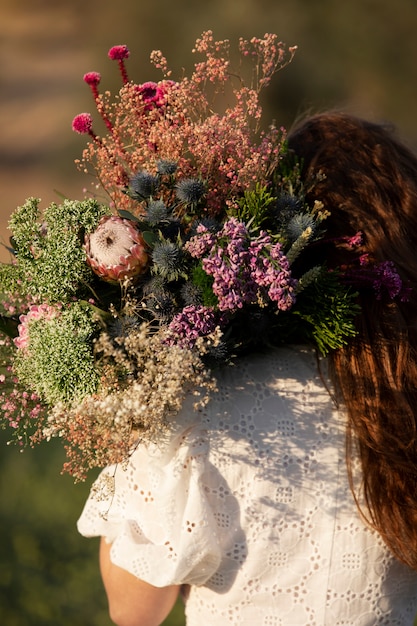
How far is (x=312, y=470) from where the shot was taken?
169 centimetres

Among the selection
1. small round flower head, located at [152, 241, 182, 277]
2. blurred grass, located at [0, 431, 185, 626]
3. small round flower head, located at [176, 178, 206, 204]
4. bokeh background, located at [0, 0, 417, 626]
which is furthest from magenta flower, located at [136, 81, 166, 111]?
bokeh background, located at [0, 0, 417, 626]

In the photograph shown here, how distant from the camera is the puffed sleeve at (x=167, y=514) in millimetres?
1651

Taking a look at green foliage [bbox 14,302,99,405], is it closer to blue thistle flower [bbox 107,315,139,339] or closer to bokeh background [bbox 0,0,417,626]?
blue thistle flower [bbox 107,315,139,339]

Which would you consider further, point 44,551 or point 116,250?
point 44,551

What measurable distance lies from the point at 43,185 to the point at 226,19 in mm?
4662

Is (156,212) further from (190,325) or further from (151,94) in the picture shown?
(151,94)

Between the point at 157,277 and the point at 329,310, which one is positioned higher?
the point at 157,277

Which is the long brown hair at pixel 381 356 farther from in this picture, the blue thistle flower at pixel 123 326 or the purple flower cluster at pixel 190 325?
the blue thistle flower at pixel 123 326

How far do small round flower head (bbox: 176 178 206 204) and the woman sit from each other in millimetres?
272

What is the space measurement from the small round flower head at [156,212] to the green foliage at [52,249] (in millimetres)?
111

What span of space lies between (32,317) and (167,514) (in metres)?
0.49

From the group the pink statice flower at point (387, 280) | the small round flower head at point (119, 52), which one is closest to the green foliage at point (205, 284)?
the pink statice flower at point (387, 280)

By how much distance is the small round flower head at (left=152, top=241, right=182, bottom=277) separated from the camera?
1547mm

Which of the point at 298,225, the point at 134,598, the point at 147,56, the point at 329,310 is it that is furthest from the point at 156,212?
the point at 147,56
